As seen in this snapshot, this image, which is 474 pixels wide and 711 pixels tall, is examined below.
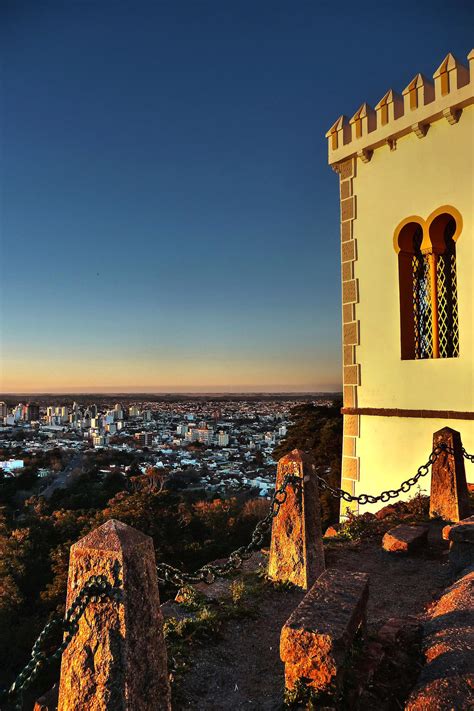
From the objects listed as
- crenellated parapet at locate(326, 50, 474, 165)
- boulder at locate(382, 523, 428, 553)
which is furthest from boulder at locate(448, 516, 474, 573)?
crenellated parapet at locate(326, 50, 474, 165)

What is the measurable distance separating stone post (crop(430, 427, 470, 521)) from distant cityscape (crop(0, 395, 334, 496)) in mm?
9204

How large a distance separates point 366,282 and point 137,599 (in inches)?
359

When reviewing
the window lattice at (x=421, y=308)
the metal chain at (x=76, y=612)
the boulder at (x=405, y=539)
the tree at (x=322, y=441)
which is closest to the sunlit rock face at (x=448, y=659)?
the metal chain at (x=76, y=612)

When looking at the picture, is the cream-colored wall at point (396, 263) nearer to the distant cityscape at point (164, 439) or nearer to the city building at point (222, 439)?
the distant cityscape at point (164, 439)

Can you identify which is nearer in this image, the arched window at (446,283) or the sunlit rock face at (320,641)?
the sunlit rock face at (320,641)

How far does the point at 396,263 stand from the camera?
974cm

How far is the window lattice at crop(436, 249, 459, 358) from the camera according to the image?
927 cm

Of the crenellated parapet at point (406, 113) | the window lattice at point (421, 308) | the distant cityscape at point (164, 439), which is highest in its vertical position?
the crenellated parapet at point (406, 113)

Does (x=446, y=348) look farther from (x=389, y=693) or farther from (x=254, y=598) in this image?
(x=389, y=693)

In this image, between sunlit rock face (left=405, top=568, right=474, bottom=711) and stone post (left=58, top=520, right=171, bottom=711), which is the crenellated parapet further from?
stone post (left=58, top=520, right=171, bottom=711)

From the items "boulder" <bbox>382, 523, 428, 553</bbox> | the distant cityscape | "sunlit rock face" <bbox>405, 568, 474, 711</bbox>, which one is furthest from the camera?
the distant cityscape

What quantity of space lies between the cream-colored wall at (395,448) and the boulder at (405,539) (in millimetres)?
2808

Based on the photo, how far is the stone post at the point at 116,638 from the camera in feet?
7.00

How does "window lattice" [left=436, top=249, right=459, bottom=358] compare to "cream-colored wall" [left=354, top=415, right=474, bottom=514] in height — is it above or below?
above
